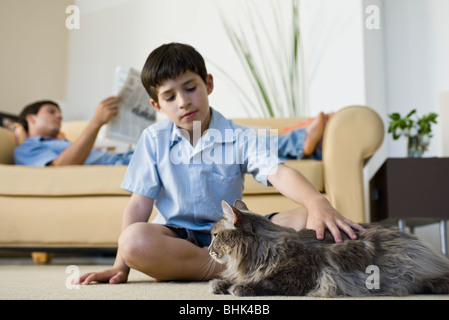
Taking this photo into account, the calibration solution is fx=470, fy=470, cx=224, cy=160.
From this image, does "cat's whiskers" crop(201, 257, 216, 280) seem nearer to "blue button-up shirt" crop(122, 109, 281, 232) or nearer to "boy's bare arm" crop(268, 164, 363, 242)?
"blue button-up shirt" crop(122, 109, 281, 232)

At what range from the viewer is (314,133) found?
199cm

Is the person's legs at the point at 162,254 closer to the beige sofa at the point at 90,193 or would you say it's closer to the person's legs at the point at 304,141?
the beige sofa at the point at 90,193

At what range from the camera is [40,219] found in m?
1.97

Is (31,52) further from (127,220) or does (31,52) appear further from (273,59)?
(127,220)

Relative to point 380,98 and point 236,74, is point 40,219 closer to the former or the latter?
point 236,74

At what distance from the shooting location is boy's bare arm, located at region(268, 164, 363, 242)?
0.93 meters

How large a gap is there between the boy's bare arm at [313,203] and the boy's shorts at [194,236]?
9.9 inches

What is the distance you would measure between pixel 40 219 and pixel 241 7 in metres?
2.15

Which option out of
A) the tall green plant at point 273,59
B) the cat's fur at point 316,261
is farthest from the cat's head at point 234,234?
the tall green plant at point 273,59

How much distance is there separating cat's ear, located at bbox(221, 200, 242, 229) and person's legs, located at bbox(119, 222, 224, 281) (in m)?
0.26

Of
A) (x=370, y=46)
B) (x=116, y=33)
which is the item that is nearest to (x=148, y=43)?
(x=116, y=33)

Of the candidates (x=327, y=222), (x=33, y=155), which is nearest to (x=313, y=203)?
(x=327, y=222)

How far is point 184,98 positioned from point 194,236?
0.37m

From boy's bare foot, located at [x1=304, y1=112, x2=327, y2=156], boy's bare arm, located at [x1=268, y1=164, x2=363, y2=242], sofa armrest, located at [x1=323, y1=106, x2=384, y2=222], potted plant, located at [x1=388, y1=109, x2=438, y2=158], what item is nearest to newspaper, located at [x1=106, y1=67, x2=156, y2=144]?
boy's bare foot, located at [x1=304, y1=112, x2=327, y2=156]
